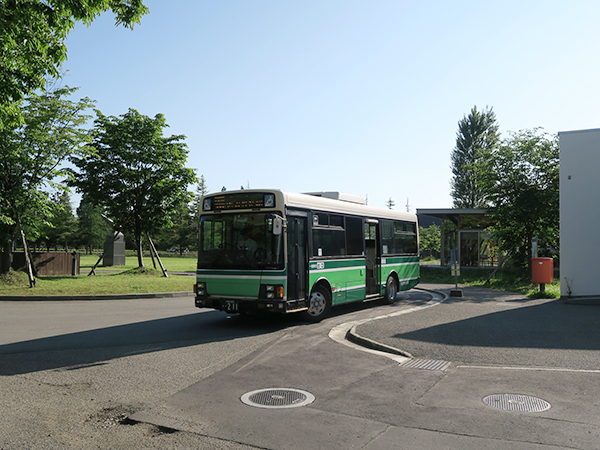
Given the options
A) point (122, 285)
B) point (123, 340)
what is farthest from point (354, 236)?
point (122, 285)

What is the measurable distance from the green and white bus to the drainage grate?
3.44 m

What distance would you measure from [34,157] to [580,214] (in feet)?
64.5

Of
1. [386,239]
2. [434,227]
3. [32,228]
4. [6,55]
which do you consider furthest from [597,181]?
[434,227]

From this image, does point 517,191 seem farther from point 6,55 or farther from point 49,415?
point 49,415

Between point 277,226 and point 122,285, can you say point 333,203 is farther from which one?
point 122,285

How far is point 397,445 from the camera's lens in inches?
171

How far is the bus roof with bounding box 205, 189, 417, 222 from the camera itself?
11125 millimetres

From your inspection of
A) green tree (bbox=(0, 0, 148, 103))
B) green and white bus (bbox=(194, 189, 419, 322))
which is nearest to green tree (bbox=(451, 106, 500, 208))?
green and white bus (bbox=(194, 189, 419, 322))

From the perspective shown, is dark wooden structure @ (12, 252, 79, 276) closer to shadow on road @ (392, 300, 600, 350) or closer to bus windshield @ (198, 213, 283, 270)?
bus windshield @ (198, 213, 283, 270)

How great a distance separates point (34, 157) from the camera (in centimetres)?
1941

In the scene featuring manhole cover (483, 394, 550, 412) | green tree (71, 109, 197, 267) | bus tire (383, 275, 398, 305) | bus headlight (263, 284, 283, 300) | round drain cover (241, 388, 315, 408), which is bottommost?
round drain cover (241, 388, 315, 408)

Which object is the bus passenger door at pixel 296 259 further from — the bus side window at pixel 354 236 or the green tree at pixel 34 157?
the green tree at pixel 34 157

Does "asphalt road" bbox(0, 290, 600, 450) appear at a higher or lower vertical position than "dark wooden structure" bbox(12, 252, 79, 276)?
lower

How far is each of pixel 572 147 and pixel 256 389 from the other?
47.5 ft
